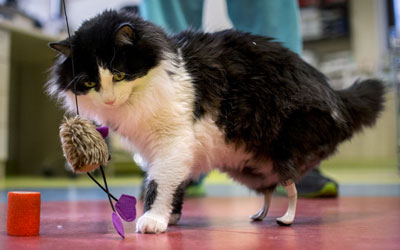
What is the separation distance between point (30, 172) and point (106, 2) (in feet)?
7.02

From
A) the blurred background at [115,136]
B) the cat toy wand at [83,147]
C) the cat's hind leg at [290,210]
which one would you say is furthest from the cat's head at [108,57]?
Answer: the blurred background at [115,136]

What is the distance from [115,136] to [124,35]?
240 cm

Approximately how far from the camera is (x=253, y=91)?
1210mm

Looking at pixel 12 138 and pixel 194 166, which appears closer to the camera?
pixel 194 166

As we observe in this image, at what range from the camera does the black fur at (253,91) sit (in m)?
1.13

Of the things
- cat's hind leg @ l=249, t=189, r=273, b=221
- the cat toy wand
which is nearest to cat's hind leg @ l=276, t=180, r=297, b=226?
cat's hind leg @ l=249, t=189, r=273, b=221

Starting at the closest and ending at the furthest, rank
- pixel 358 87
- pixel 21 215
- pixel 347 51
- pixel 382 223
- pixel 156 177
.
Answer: pixel 21 215, pixel 156 177, pixel 382 223, pixel 358 87, pixel 347 51

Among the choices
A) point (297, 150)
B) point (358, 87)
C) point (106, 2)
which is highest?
point (106, 2)

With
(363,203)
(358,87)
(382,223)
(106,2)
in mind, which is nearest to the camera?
(382,223)

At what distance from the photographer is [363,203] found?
1.81 metres

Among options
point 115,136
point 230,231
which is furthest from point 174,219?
point 115,136

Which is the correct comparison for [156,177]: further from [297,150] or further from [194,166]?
[297,150]

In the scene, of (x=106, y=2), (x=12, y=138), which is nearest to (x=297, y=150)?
(x=106, y=2)

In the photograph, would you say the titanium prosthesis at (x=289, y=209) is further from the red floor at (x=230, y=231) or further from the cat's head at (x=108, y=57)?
the cat's head at (x=108, y=57)
